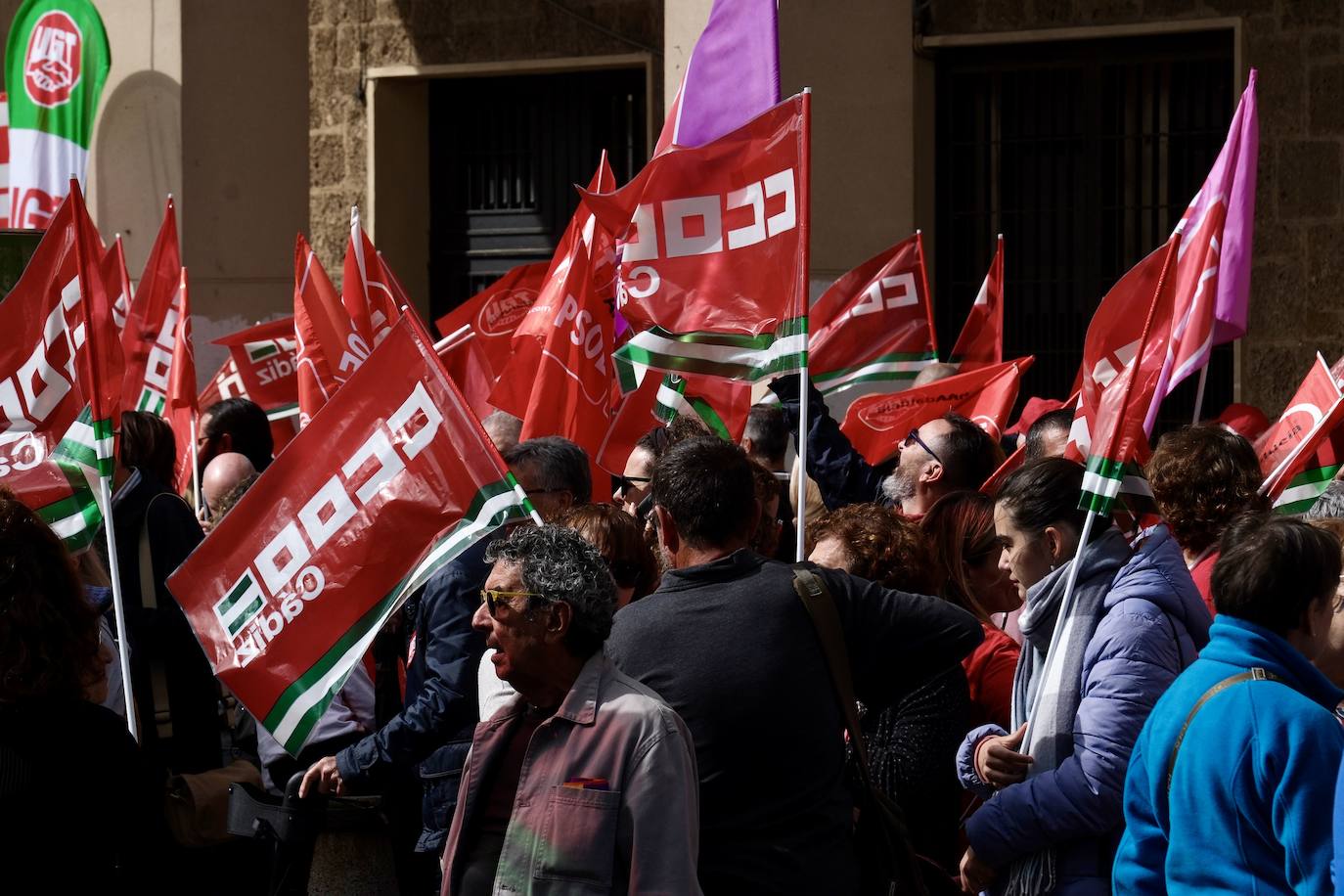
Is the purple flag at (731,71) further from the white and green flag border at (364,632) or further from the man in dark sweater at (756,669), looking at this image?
the man in dark sweater at (756,669)

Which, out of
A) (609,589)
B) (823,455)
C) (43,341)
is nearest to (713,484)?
(609,589)

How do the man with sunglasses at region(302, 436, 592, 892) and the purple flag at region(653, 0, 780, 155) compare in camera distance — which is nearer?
the man with sunglasses at region(302, 436, 592, 892)

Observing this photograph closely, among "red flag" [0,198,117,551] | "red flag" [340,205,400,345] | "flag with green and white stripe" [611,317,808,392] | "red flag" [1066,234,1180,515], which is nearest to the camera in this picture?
"red flag" [1066,234,1180,515]

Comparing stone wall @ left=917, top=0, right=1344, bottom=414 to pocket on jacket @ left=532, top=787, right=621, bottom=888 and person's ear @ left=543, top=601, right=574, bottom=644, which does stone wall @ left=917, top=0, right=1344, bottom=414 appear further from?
pocket on jacket @ left=532, top=787, right=621, bottom=888

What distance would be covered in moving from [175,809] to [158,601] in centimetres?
113

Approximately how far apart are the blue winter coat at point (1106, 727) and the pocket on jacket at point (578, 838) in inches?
45.3

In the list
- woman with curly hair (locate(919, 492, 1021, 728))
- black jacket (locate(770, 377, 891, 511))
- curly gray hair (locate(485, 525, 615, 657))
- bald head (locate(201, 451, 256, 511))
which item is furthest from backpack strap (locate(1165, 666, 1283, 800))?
A: bald head (locate(201, 451, 256, 511))

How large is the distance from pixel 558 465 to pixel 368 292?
2.82 meters

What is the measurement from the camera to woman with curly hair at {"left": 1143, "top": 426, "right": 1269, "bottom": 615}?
4730 millimetres

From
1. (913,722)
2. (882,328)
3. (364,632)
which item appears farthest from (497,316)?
(913,722)

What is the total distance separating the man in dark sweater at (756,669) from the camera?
386cm

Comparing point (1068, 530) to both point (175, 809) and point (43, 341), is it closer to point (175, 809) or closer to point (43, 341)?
point (175, 809)

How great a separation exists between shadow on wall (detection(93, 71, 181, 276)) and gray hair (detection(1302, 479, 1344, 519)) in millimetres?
9314

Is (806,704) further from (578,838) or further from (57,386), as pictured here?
(57,386)
